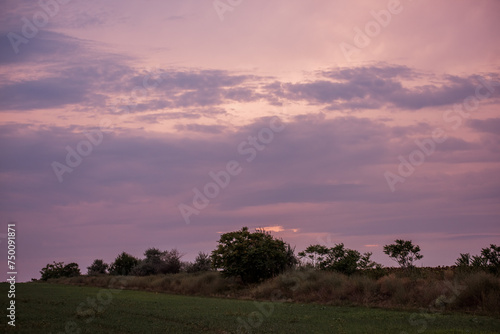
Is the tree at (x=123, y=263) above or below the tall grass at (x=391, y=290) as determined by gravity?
above

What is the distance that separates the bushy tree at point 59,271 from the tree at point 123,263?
6.48m

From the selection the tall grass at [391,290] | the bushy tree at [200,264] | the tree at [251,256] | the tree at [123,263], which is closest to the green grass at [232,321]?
the tall grass at [391,290]

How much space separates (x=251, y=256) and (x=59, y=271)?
4923 cm

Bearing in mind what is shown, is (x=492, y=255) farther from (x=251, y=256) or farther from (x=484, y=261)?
(x=251, y=256)

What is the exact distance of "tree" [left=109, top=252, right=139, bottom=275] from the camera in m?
74.6

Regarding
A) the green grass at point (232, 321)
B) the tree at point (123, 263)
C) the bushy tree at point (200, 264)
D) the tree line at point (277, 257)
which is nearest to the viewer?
the green grass at point (232, 321)

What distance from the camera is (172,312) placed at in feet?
69.3

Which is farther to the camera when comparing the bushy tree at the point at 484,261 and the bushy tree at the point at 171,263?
the bushy tree at the point at 171,263

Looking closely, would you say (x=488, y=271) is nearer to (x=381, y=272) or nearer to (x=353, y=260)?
(x=381, y=272)

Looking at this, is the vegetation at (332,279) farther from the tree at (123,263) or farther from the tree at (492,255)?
the tree at (123,263)

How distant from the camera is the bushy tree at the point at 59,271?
248 feet

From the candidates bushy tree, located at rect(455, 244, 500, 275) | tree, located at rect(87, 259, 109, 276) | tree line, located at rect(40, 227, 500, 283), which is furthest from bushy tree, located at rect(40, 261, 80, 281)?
bushy tree, located at rect(455, 244, 500, 275)

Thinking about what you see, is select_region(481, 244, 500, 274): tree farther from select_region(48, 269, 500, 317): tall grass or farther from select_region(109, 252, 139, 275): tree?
select_region(109, 252, 139, 275): tree

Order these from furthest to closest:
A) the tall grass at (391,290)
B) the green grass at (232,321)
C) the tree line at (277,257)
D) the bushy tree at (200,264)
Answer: the bushy tree at (200,264)
the tree line at (277,257)
the tall grass at (391,290)
the green grass at (232,321)
